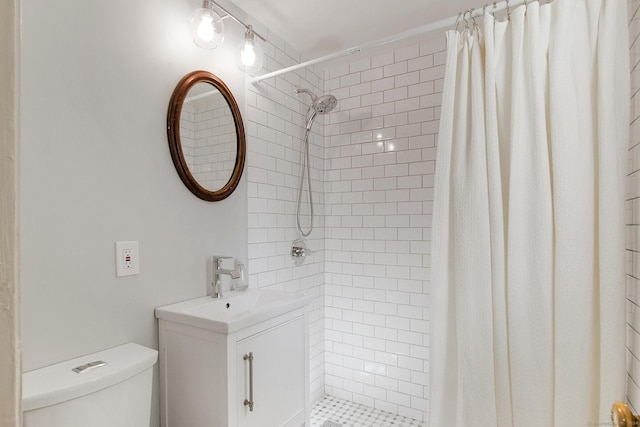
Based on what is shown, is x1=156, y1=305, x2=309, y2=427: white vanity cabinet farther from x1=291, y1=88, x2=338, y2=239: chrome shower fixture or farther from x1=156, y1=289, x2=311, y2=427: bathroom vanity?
x1=291, y1=88, x2=338, y2=239: chrome shower fixture

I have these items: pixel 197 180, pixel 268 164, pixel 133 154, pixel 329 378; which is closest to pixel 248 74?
pixel 268 164

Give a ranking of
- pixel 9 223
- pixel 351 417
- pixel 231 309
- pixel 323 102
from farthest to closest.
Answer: pixel 351 417, pixel 323 102, pixel 231 309, pixel 9 223

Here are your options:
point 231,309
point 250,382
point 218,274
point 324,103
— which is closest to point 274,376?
point 250,382

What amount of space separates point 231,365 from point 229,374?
3 centimetres

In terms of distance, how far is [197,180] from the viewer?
1.66 metres

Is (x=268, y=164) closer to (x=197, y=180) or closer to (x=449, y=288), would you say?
(x=197, y=180)

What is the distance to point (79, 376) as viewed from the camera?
1059 mm

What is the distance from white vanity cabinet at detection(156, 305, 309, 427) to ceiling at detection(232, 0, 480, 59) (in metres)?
1.71

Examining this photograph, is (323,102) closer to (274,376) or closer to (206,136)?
(206,136)

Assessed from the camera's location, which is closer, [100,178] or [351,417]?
[100,178]

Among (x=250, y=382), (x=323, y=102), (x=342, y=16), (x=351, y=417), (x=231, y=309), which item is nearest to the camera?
(x=250, y=382)

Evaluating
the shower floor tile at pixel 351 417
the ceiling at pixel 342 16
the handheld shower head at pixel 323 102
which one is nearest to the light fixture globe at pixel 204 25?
the ceiling at pixel 342 16

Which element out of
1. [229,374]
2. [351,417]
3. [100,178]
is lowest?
[351,417]

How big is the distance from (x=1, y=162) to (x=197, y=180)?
144 centimetres
